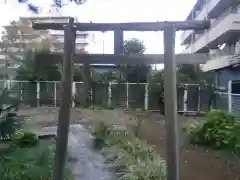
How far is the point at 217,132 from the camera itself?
8.15m

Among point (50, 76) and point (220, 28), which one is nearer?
point (50, 76)

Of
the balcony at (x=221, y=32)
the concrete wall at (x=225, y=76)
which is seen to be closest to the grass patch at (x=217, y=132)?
the balcony at (x=221, y=32)

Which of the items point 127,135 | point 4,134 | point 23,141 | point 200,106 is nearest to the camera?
point 4,134

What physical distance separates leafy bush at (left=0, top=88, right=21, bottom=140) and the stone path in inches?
51.2

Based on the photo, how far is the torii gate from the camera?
3873 mm

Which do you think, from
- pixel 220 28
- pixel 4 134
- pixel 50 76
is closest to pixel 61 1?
pixel 4 134

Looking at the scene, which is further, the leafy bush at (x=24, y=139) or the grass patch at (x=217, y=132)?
the leafy bush at (x=24, y=139)

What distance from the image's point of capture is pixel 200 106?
1642cm

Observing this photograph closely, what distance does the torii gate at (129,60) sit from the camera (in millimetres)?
3873

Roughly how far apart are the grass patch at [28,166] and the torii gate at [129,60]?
87 cm

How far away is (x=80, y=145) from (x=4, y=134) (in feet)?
6.18

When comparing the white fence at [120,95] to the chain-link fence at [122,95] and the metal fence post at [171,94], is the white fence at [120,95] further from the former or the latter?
the metal fence post at [171,94]

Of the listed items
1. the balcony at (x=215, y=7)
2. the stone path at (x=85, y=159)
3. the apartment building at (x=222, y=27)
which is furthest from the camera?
the balcony at (x=215, y=7)

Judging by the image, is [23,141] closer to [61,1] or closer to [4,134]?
[4,134]
